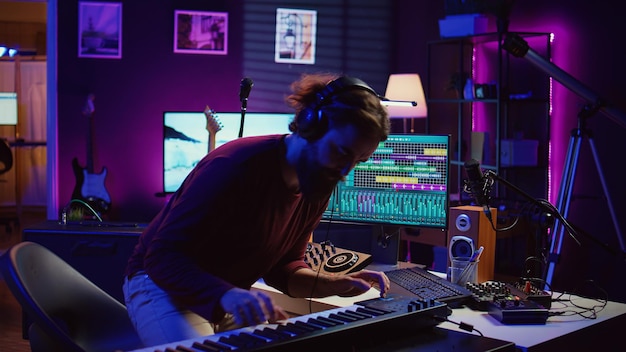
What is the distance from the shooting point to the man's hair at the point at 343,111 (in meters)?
1.65

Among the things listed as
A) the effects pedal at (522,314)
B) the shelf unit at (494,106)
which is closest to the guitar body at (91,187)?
the shelf unit at (494,106)

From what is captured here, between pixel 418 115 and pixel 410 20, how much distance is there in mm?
1040

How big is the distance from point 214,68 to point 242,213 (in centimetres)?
409

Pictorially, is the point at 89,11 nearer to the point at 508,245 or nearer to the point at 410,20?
the point at 410,20

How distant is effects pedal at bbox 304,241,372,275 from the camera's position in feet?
8.20

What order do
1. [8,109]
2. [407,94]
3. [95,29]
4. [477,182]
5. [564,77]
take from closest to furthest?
[477,182] → [564,77] → [407,94] → [95,29] → [8,109]

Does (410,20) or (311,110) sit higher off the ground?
(410,20)

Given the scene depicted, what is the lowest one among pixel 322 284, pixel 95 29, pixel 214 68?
pixel 322 284

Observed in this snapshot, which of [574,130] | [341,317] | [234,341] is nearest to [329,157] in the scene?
[341,317]

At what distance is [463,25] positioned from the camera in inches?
200

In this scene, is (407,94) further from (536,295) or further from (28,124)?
(28,124)

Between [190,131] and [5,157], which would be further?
[5,157]

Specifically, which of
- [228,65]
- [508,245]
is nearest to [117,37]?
[228,65]

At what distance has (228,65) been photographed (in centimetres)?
569
